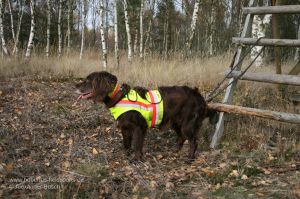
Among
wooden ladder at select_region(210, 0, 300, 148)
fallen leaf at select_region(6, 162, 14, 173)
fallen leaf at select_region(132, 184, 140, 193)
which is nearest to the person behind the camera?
fallen leaf at select_region(132, 184, 140, 193)

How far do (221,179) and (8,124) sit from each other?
3.80 metres

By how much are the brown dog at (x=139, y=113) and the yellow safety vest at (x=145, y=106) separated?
35 millimetres

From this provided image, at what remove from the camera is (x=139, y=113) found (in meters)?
5.12

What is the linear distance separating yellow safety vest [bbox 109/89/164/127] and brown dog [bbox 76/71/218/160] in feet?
0.11

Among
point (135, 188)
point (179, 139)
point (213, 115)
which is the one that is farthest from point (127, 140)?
point (135, 188)

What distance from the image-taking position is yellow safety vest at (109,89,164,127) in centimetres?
505

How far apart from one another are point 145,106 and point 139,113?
141 millimetres

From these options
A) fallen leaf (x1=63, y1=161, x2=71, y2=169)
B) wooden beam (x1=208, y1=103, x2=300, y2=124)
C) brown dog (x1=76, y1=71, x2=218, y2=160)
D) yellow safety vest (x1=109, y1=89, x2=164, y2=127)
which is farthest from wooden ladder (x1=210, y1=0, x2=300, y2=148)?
fallen leaf (x1=63, y1=161, x2=71, y2=169)

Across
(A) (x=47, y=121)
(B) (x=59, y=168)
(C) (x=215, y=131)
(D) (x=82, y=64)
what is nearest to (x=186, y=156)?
(C) (x=215, y=131)

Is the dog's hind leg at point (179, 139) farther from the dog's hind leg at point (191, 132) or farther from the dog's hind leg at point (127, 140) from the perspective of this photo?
the dog's hind leg at point (127, 140)

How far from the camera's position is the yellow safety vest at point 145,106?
5.05 metres

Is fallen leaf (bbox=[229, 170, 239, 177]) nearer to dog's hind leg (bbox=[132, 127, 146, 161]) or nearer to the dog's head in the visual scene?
dog's hind leg (bbox=[132, 127, 146, 161])

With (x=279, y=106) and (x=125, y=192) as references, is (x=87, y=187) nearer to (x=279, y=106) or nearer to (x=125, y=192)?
(x=125, y=192)

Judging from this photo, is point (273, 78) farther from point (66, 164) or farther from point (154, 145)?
point (66, 164)
